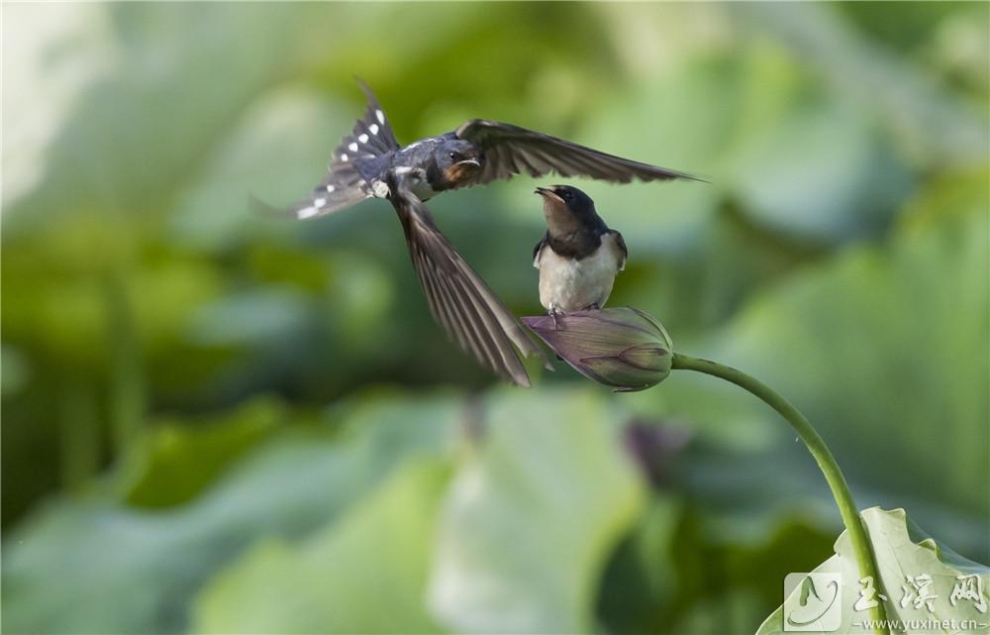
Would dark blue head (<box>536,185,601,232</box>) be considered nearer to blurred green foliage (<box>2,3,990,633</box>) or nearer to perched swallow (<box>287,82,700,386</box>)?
perched swallow (<box>287,82,700,386</box>)

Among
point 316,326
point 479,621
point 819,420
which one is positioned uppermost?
point 316,326

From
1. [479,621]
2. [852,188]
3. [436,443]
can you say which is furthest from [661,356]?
[852,188]

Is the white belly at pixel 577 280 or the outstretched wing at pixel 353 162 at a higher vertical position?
the outstretched wing at pixel 353 162

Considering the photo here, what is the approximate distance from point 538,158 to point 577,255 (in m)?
0.03

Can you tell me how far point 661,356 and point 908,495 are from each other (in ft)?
1.98

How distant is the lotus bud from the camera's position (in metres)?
0.26

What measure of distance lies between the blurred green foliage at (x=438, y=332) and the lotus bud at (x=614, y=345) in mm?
315

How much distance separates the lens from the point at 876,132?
3.90ft

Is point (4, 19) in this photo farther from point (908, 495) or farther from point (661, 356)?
point (661, 356)
